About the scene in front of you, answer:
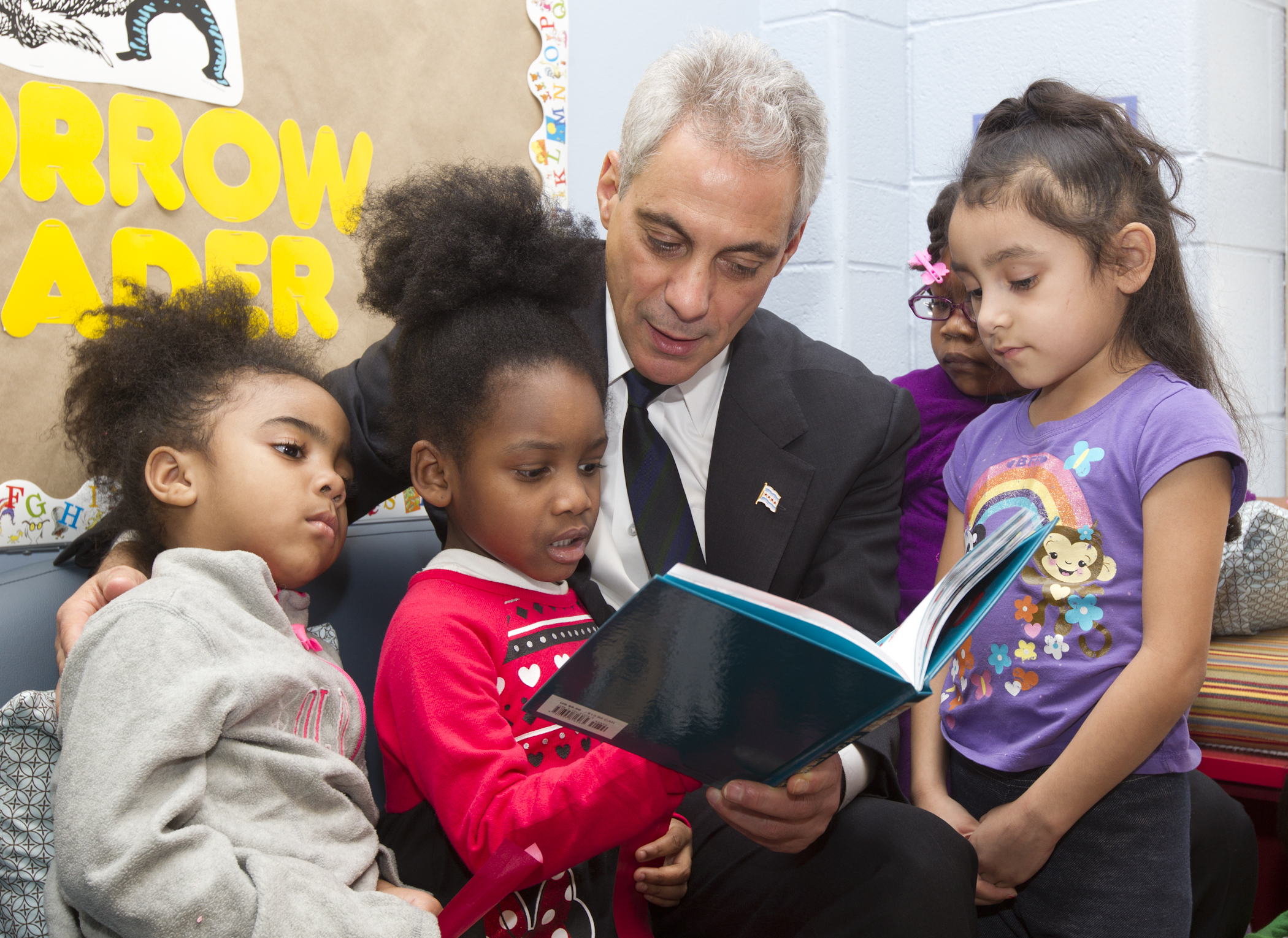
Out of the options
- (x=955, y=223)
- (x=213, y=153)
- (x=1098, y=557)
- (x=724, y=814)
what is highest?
(x=213, y=153)

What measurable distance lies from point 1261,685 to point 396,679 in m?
1.54

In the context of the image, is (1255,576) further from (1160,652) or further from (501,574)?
(501,574)

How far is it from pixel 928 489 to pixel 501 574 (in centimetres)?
89

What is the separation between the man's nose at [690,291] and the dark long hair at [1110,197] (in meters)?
0.35

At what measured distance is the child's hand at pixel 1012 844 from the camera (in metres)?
1.15

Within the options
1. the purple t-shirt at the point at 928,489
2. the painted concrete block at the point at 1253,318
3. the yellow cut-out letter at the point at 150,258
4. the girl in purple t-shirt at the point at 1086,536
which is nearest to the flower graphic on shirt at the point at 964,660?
the girl in purple t-shirt at the point at 1086,536

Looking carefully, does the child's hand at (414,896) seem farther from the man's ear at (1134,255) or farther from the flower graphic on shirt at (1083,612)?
the man's ear at (1134,255)

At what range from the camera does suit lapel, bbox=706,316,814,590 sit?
1409 millimetres

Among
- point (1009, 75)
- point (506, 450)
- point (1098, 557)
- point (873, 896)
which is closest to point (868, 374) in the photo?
point (1098, 557)

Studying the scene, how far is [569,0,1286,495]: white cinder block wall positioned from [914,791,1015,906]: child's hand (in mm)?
1456

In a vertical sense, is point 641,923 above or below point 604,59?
below

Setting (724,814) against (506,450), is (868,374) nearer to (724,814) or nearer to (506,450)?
(506,450)

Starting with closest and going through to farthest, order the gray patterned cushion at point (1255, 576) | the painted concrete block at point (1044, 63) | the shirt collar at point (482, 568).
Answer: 1. the shirt collar at point (482, 568)
2. the gray patterned cushion at point (1255, 576)
3. the painted concrete block at point (1044, 63)

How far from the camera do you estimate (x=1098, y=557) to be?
1.18 m
